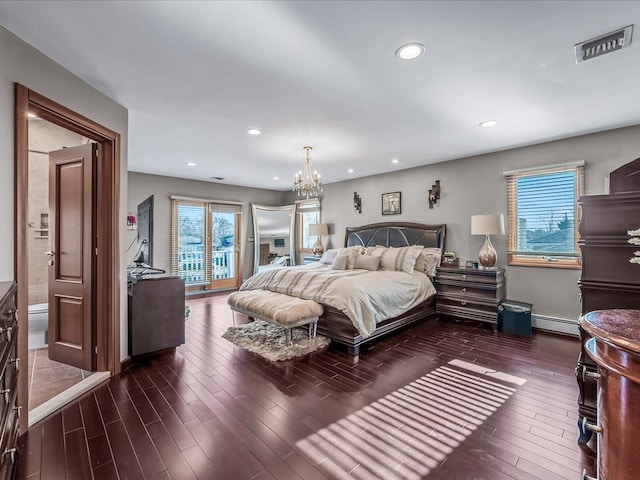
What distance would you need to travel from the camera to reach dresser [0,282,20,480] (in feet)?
4.12

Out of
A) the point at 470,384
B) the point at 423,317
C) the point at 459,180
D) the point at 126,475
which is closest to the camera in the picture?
the point at 126,475

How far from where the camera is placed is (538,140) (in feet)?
12.9

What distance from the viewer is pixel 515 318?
3975mm

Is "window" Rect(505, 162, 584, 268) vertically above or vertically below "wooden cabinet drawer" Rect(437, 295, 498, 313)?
above

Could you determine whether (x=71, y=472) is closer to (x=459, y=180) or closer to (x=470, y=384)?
(x=470, y=384)

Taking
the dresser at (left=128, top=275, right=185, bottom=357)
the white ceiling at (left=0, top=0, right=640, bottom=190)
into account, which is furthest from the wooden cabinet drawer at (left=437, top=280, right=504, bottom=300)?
the dresser at (left=128, top=275, right=185, bottom=357)

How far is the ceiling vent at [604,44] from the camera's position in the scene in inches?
72.7

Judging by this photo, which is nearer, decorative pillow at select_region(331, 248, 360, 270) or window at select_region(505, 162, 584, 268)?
window at select_region(505, 162, 584, 268)

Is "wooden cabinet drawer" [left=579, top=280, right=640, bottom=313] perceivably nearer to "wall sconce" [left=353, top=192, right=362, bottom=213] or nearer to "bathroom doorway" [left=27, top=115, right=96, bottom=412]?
"bathroom doorway" [left=27, top=115, right=96, bottom=412]

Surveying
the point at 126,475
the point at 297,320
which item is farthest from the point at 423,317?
the point at 126,475

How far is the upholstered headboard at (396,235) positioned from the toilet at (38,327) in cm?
485

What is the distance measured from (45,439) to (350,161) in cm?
463

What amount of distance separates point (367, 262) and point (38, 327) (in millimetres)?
4280

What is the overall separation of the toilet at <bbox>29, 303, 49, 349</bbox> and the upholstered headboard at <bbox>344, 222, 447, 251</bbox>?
485 cm
